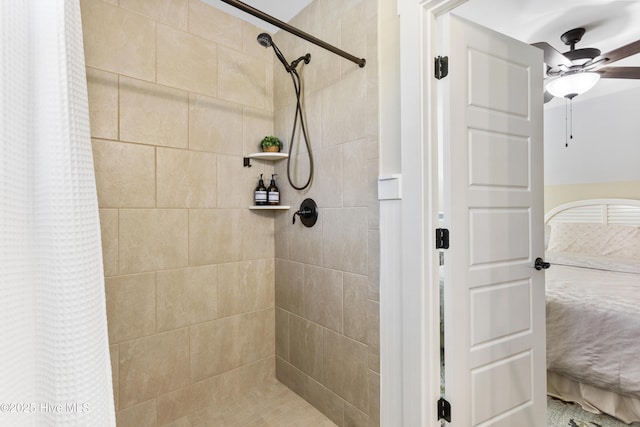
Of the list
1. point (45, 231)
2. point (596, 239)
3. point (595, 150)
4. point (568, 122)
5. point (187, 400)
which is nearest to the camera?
point (45, 231)

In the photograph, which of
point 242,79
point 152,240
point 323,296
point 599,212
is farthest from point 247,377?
point 599,212

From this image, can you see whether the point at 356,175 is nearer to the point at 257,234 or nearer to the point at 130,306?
the point at 257,234

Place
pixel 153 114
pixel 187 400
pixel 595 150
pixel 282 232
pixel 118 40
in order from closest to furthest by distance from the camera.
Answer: pixel 118 40, pixel 153 114, pixel 187 400, pixel 282 232, pixel 595 150

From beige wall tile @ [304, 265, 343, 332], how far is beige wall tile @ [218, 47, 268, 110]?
1.17m

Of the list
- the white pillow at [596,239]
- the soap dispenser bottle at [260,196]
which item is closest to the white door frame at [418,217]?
the soap dispenser bottle at [260,196]

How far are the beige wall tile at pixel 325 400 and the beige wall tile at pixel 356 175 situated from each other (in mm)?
1068


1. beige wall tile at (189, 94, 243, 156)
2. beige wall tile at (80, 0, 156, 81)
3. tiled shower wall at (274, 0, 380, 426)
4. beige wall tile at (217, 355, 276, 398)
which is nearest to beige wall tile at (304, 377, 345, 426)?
tiled shower wall at (274, 0, 380, 426)

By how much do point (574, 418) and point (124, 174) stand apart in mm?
2976

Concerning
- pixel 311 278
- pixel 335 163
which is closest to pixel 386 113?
pixel 335 163

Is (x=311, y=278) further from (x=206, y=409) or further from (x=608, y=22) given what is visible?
(x=608, y=22)

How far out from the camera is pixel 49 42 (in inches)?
18.0

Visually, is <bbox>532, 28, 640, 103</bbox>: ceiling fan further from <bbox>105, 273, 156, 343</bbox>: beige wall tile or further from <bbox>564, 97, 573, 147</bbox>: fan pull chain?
<bbox>105, 273, 156, 343</bbox>: beige wall tile

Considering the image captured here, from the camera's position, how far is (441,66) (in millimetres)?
1303

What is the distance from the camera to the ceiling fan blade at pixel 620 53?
1926mm
